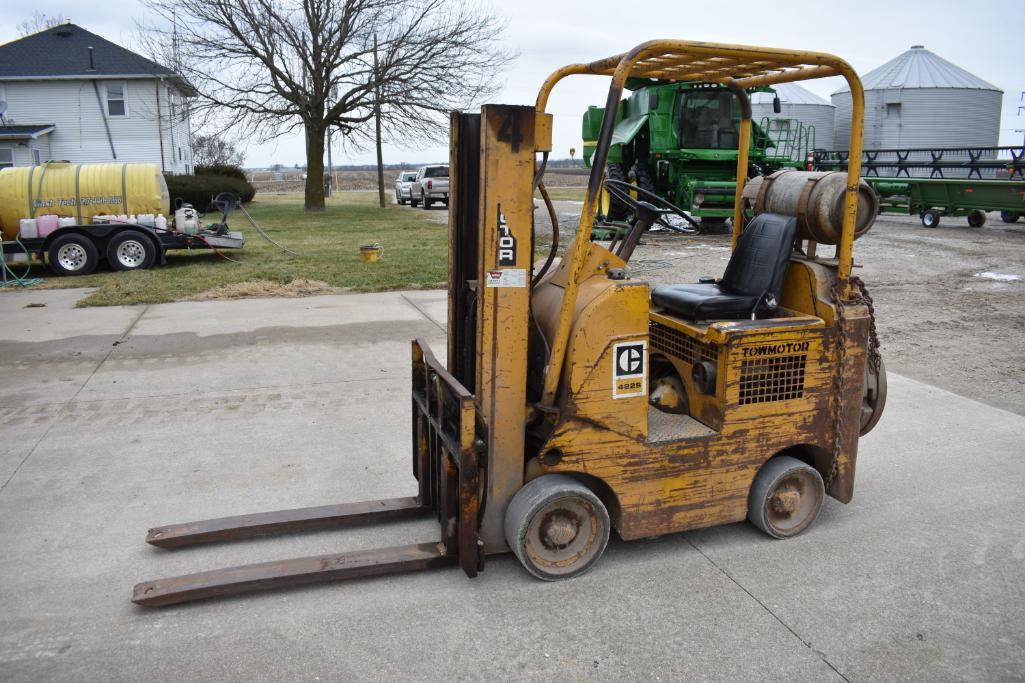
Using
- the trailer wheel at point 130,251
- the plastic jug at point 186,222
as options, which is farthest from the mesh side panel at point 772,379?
the plastic jug at point 186,222

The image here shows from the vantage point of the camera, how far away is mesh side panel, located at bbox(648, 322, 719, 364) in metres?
4.08

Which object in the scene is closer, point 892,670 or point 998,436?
point 892,670

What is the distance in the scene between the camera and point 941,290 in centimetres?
1191

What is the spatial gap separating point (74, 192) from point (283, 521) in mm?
12545

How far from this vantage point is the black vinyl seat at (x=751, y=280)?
13.6 ft

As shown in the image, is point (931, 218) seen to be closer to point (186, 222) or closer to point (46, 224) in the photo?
point (186, 222)

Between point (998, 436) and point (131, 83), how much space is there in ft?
120

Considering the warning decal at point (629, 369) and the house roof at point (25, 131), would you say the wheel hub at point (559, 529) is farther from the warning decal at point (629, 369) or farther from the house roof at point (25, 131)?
the house roof at point (25, 131)

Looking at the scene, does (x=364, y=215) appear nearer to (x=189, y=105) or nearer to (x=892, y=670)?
(x=189, y=105)

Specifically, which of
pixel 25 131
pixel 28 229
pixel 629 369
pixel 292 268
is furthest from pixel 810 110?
pixel 629 369

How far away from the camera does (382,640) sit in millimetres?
3268

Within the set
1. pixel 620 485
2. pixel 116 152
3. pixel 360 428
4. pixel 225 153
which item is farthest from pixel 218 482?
pixel 225 153

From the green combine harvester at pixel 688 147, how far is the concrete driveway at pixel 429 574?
12286 mm

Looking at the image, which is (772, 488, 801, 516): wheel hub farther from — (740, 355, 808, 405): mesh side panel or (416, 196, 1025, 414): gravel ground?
(416, 196, 1025, 414): gravel ground
